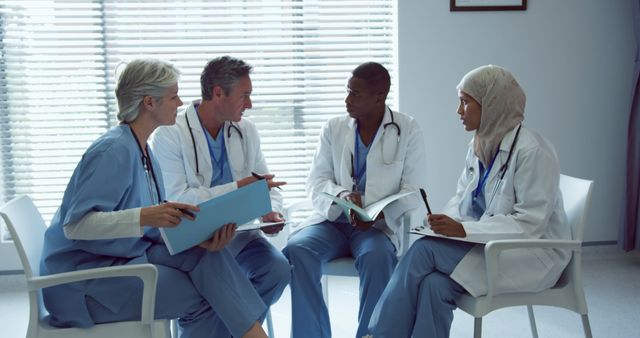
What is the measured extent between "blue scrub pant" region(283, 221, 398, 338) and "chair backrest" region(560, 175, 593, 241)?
66 cm

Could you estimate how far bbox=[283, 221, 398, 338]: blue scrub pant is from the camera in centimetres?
263

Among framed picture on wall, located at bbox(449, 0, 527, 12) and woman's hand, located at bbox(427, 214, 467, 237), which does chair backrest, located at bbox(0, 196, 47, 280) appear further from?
framed picture on wall, located at bbox(449, 0, 527, 12)

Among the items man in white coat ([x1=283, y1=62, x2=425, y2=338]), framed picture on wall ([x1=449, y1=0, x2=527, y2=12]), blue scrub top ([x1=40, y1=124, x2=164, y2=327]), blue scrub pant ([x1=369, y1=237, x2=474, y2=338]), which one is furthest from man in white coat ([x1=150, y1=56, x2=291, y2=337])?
framed picture on wall ([x1=449, y1=0, x2=527, y2=12])

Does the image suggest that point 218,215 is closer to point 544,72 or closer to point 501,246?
point 501,246

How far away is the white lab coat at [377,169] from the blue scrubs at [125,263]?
29.1 inches

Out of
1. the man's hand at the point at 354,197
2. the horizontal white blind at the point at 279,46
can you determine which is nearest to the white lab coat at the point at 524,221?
the man's hand at the point at 354,197

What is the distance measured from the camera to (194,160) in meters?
2.74

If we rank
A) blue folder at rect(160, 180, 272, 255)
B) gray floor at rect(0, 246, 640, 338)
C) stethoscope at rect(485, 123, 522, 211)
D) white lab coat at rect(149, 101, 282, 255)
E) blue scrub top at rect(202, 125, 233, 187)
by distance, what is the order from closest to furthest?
blue folder at rect(160, 180, 272, 255) → stethoscope at rect(485, 123, 522, 211) → white lab coat at rect(149, 101, 282, 255) → blue scrub top at rect(202, 125, 233, 187) → gray floor at rect(0, 246, 640, 338)

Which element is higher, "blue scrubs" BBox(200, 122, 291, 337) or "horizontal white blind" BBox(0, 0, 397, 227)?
"horizontal white blind" BBox(0, 0, 397, 227)

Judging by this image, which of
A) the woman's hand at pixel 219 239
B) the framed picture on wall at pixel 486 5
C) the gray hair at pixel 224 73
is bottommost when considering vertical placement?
the woman's hand at pixel 219 239

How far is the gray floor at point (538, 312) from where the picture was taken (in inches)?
123

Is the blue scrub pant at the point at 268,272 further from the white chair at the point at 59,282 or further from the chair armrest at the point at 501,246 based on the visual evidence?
the chair armrest at the point at 501,246

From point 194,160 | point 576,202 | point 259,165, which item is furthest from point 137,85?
point 576,202

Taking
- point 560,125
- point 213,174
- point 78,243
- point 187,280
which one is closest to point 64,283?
point 78,243
